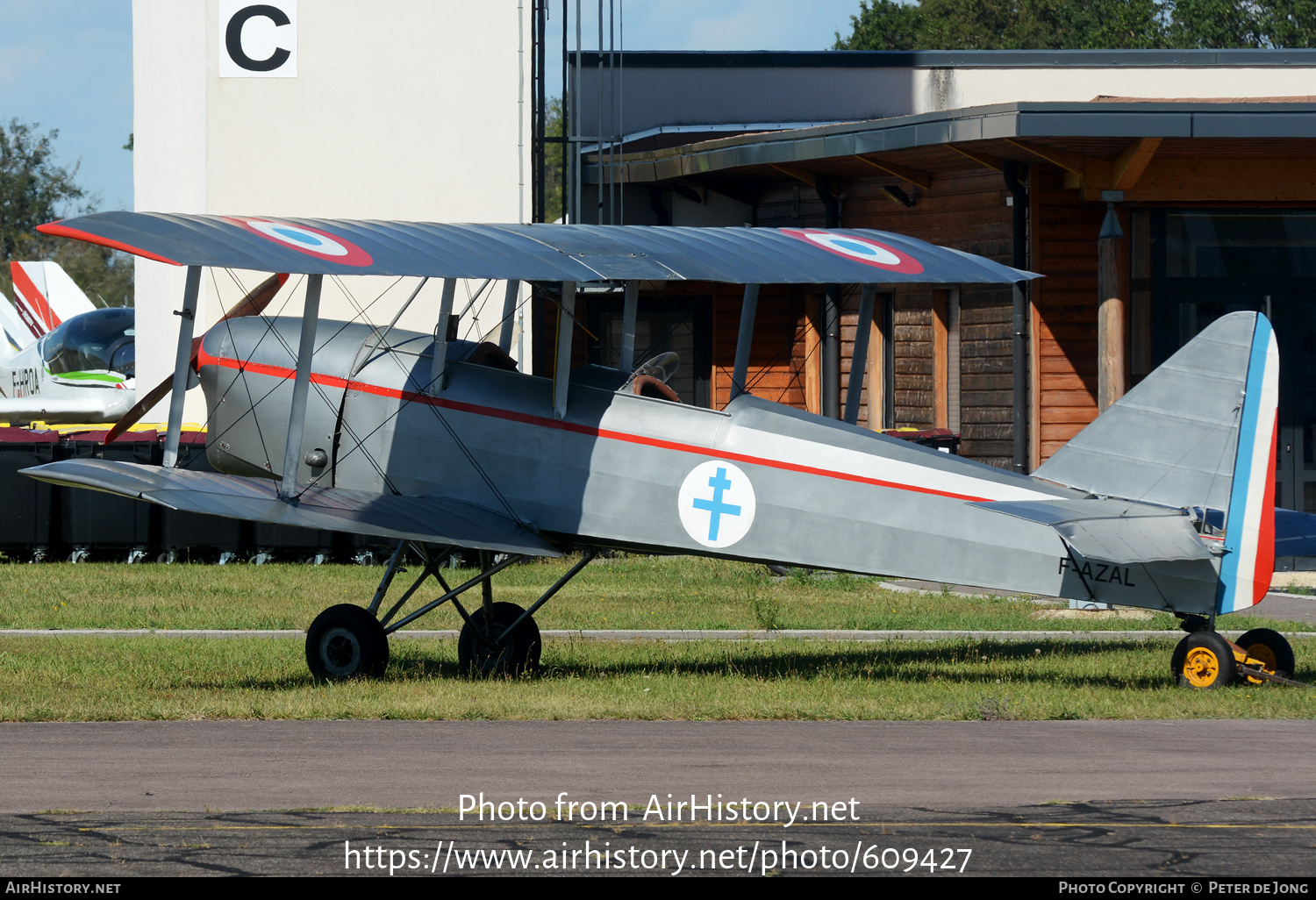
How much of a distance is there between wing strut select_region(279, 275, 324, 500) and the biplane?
0.02 m

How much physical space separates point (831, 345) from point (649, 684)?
501 inches

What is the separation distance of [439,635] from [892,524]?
4.86 meters

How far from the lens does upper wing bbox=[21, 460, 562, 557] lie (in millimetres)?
9039

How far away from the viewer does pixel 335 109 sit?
66.7 ft

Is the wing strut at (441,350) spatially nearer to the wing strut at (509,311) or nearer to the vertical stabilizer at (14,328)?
the wing strut at (509,311)

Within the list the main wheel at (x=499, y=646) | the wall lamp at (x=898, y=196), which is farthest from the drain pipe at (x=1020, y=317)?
the main wheel at (x=499, y=646)

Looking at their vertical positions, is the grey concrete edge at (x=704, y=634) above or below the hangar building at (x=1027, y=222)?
below

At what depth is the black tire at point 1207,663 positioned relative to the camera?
9.11 metres

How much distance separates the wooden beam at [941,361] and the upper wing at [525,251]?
8682 millimetres

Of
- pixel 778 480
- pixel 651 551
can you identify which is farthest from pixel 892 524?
pixel 651 551

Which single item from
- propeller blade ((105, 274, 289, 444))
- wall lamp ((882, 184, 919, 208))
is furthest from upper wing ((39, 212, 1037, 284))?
wall lamp ((882, 184, 919, 208))

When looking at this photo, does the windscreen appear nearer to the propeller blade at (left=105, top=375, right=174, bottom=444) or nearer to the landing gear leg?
the propeller blade at (left=105, top=375, right=174, bottom=444)

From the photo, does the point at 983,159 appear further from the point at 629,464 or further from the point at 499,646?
the point at 499,646

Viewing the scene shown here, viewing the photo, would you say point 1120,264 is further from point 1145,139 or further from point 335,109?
point 335,109
